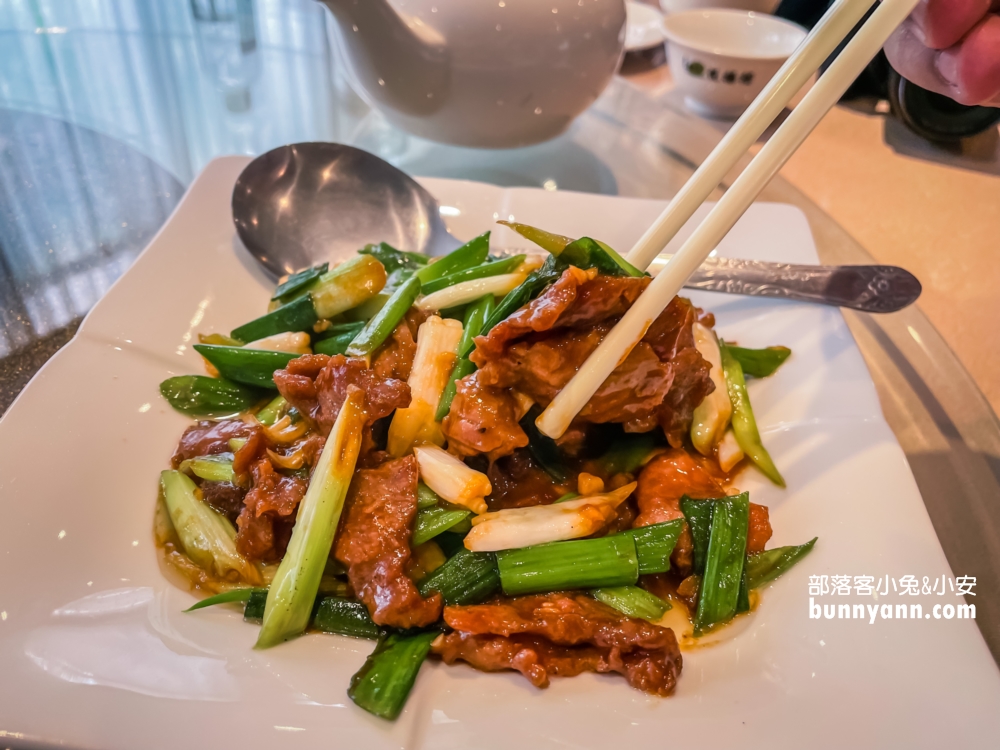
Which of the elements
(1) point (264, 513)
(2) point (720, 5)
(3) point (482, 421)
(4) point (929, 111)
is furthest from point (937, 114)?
(1) point (264, 513)

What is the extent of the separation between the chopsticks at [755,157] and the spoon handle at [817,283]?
0.61 meters

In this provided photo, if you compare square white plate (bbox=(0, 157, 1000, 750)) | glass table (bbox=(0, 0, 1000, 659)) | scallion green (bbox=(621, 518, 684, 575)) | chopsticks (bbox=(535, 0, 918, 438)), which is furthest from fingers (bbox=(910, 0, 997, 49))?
scallion green (bbox=(621, 518, 684, 575))

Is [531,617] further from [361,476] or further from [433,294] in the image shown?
[433,294]

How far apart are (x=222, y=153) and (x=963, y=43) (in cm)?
285

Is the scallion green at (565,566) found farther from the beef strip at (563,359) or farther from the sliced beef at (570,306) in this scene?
the sliced beef at (570,306)

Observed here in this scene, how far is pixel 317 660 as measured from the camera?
119 cm

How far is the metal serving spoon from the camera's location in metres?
1.93

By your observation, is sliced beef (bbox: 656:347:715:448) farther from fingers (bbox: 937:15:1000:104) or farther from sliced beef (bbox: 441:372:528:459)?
fingers (bbox: 937:15:1000:104)

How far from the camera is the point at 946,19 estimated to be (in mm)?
1417

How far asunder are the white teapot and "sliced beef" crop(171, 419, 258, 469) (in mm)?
1391

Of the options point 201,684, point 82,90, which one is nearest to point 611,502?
point 201,684

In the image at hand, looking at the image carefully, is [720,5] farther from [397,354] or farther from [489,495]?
[489,495]

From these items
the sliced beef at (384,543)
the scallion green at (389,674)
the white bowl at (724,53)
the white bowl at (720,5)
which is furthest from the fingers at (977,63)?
the white bowl at (720,5)

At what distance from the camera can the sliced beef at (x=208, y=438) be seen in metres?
1.55
